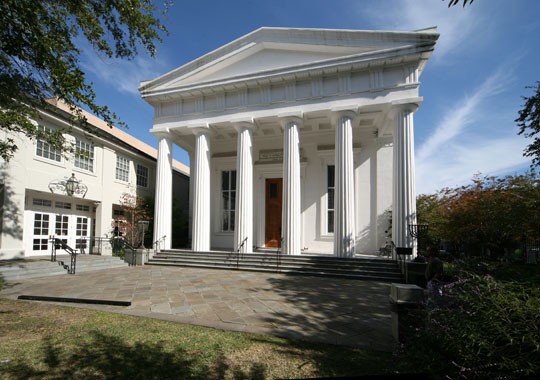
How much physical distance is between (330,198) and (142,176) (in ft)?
39.1

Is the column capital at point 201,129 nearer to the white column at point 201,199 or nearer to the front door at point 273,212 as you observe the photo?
the white column at point 201,199

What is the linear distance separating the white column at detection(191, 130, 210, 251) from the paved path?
8.68 ft

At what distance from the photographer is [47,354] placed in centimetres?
367

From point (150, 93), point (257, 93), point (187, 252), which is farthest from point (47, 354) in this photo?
point (150, 93)

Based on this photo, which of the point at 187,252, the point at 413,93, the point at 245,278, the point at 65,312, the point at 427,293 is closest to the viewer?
the point at 427,293

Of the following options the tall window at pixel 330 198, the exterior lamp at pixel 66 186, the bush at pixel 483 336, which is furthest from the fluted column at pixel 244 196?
the bush at pixel 483 336

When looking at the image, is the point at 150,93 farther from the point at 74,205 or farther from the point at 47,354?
the point at 47,354

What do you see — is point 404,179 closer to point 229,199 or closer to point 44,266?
point 229,199

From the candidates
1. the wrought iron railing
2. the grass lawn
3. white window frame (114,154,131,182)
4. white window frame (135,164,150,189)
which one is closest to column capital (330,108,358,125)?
the wrought iron railing

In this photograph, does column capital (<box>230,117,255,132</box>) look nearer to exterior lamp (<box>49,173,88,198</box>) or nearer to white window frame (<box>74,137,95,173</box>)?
white window frame (<box>74,137,95,173</box>)

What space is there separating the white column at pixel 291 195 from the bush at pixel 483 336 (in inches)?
330

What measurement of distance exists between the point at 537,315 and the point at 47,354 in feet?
16.7

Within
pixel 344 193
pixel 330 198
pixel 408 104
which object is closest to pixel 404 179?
pixel 344 193

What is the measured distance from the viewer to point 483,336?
2.38 m
